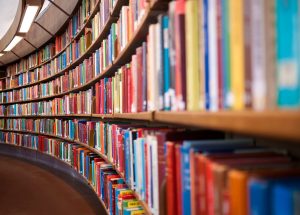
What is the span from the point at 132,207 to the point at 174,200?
38.1 inches

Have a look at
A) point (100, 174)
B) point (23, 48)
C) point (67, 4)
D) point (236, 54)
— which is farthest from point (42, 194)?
point (236, 54)

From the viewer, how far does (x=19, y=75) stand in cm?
788

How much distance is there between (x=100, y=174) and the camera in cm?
308

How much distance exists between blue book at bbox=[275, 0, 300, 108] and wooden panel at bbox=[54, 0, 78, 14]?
4.25 metres

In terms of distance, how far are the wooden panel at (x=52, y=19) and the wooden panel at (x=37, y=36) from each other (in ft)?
0.62

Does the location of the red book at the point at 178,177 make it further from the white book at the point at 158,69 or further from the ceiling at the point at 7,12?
the ceiling at the point at 7,12

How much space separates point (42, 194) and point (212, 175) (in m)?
4.09

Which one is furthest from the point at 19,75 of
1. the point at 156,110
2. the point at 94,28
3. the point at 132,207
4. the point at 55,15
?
the point at 156,110

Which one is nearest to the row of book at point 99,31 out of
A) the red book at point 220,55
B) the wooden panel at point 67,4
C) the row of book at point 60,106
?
the wooden panel at point 67,4

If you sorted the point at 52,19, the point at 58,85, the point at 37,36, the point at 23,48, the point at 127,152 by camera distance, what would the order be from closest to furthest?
the point at 127,152
the point at 52,19
the point at 58,85
the point at 37,36
the point at 23,48

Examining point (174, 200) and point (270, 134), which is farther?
point (174, 200)

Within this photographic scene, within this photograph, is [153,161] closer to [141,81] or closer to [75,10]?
[141,81]

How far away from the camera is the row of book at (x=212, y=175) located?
2.00ft

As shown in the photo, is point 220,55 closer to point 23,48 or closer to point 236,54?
point 236,54
